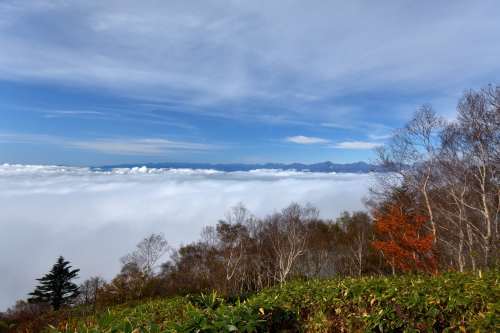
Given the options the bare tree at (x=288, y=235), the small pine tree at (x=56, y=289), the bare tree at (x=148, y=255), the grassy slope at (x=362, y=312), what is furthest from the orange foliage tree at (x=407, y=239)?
the small pine tree at (x=56, y=289)

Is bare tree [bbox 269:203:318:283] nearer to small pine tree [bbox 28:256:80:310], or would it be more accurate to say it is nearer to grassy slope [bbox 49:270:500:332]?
grassy slope [bbox 49:270:500:332]

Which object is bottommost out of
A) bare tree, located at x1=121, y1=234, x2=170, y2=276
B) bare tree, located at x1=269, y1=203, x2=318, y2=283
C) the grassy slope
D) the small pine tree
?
the small pine tree

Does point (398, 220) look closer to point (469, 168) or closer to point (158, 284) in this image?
point (469, 168)

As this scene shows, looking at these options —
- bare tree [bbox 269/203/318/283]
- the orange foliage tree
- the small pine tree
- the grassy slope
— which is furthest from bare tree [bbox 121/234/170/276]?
the grassy slope

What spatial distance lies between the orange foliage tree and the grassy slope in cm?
1842

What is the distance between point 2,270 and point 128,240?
199 ft

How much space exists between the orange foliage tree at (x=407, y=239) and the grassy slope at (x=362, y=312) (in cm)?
1842

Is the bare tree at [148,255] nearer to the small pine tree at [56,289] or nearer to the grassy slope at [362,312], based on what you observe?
the small pine tree at [56,289]

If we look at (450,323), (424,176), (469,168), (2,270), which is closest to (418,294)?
(450,323)

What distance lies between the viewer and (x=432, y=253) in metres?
20.2

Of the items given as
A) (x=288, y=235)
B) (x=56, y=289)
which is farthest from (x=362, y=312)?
(x=56, y=289)

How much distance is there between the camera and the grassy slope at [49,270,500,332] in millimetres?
3111

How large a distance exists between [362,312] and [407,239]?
20.8m

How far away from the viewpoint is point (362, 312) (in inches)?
153
